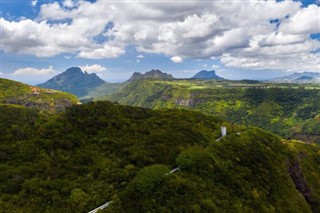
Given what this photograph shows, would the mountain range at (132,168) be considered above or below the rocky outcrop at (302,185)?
above

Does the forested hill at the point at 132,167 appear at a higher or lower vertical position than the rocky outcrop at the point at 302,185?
higher

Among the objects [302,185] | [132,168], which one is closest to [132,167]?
[132,168]

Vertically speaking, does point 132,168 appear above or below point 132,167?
below

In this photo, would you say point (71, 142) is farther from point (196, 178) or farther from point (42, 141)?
point (196, 178)

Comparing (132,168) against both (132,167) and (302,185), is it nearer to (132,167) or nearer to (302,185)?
(132,167)

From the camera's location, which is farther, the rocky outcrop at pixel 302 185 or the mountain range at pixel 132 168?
the rocky outcrop at pixel 302 185

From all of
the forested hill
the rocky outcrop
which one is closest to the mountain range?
the forested hill

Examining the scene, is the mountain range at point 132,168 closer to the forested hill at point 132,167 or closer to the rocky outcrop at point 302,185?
the forested hill at point 132,167

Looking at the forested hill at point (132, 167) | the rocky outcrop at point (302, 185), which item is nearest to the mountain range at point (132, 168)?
the forested hill at point (132, 167)
